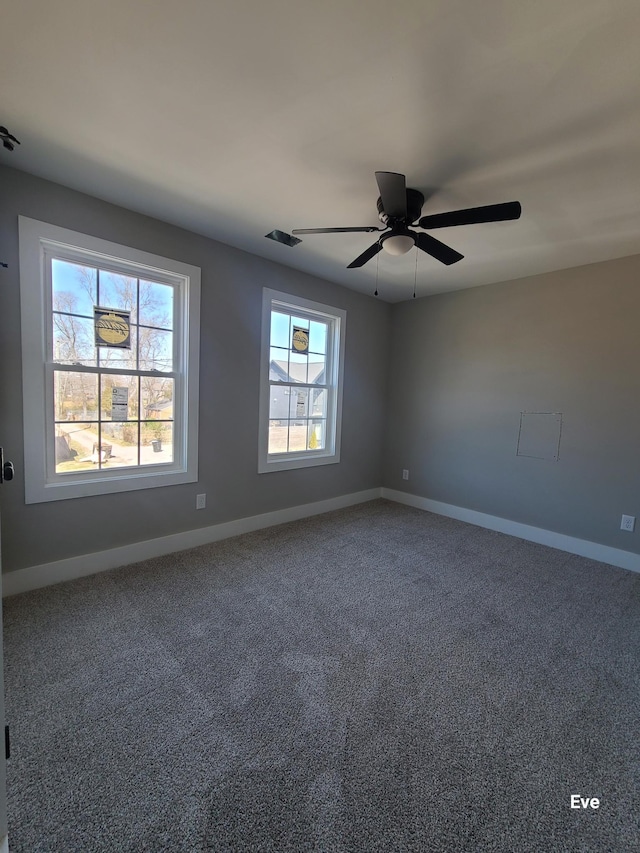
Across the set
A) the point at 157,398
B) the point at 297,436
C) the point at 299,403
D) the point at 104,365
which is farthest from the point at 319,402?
the point at 104,365

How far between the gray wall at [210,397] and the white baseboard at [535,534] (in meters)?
0.82

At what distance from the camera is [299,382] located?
12.6 feet

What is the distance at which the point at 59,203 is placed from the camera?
7.45 ft

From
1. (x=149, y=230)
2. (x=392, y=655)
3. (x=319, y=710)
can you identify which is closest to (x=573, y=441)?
(x=392, y=655)

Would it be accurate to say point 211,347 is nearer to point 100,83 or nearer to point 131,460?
point 131,460

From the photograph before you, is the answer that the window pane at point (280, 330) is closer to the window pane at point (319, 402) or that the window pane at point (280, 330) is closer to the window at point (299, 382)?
the window at point (299, 382)

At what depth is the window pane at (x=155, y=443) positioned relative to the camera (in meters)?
2.83

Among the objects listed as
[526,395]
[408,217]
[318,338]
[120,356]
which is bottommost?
[526,395]

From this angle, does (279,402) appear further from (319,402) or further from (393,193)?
(393,193)

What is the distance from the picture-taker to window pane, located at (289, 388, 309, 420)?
3805 mm

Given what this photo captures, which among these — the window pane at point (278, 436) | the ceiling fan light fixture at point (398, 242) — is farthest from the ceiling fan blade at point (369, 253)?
the window pane at point (278, 436)

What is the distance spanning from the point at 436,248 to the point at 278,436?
2.24 metres

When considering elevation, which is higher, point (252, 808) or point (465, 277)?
point (465, 277)

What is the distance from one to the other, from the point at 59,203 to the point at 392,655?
334 cm
